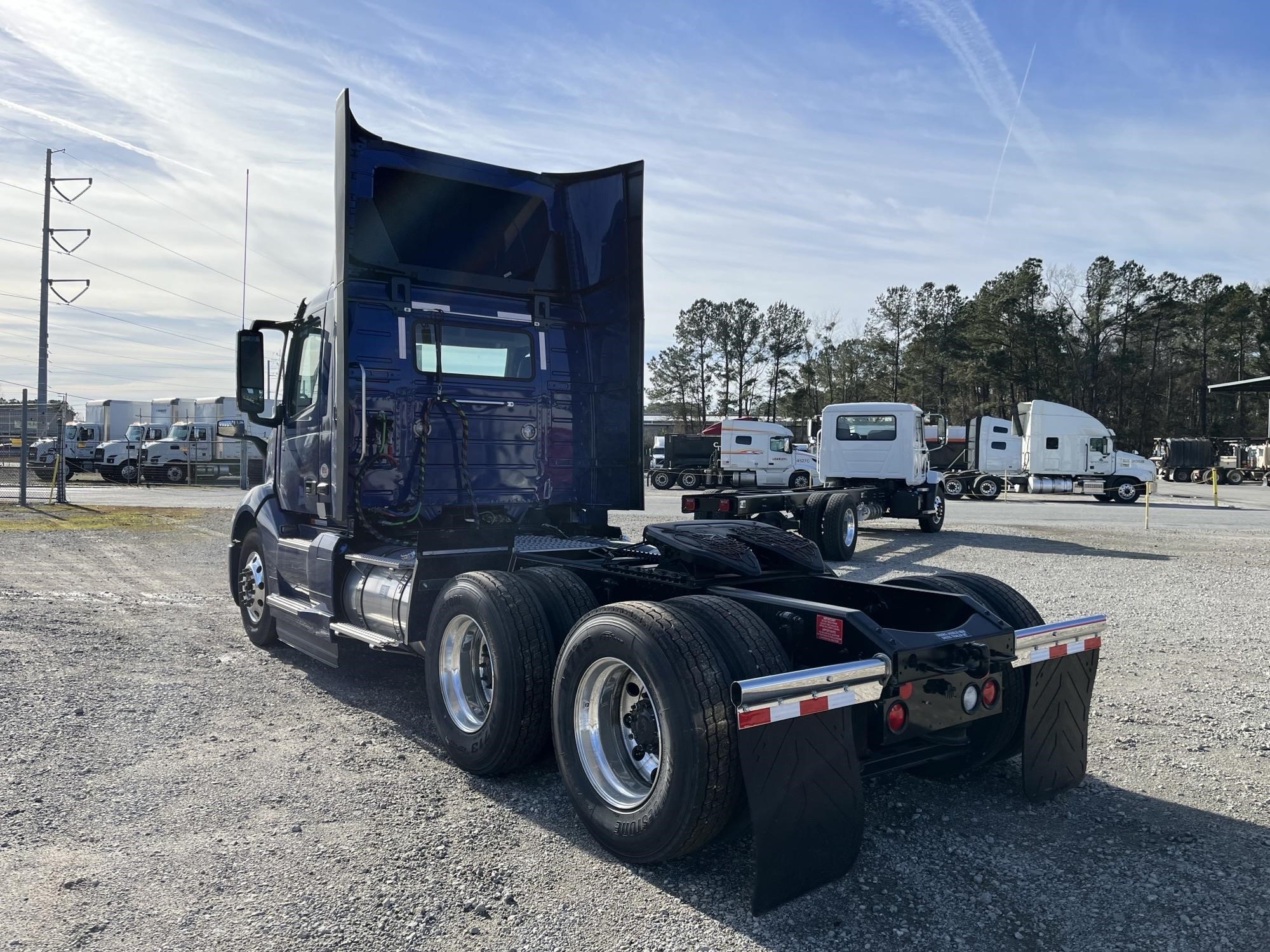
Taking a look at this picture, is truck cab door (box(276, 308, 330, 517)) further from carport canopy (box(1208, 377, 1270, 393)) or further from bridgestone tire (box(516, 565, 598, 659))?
carport canopy (box(1208, 377, 1270, 393))

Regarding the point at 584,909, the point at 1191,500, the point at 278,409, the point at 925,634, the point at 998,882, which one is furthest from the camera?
the point at 1191,500

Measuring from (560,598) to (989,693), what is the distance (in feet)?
6.41

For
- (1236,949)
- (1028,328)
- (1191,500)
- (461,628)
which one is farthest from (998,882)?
(1028,328)

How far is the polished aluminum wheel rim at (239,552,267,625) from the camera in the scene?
283 inches

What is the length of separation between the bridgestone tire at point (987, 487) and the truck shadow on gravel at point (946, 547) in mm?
14484

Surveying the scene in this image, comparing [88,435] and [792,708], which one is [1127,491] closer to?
[792,708]

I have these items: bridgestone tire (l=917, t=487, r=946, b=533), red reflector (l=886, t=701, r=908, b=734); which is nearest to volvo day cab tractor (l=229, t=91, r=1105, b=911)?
red reflector (l=886, t=701, r=908, b=734)

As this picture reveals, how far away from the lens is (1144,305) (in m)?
62.7

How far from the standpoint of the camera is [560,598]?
175 inches

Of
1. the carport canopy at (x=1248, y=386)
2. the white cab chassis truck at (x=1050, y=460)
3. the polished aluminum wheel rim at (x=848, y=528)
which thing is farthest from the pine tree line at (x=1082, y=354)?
the polished aluminum wheel rim at (x=848, y=528)

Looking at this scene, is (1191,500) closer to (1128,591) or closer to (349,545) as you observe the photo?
(1128,591)

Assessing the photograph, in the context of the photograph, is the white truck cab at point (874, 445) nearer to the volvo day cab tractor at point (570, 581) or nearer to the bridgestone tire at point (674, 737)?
the volvo day cab tractor at point (570, 581)

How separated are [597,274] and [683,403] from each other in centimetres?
7113

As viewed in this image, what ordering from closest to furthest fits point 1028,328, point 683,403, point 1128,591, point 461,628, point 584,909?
point 584,909 → point 461,628 → point 1128,591 → point 1028,328 → point 683,403
